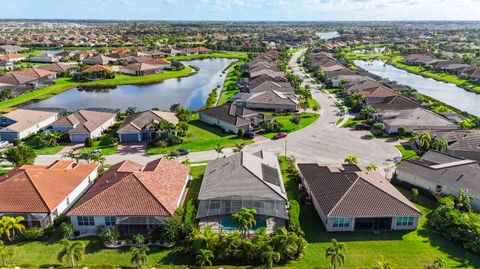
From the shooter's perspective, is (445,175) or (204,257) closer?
(204,257)

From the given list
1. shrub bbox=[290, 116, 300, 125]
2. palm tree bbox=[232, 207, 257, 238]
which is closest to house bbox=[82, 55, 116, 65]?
shrub bbox=[290, 116, 300, 125]

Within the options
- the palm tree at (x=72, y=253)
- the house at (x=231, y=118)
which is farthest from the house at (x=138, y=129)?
the palm tree at (x=72, y=253)

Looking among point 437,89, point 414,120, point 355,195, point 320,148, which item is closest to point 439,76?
point 437,89

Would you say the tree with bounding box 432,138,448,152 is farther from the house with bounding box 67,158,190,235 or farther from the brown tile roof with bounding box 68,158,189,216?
the house with bounding box 67,158,190,235

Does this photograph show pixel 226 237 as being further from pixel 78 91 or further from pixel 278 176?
pixel 78 91

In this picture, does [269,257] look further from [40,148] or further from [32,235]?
[40,148]

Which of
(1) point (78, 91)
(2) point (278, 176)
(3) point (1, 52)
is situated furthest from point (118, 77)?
(2) point (278, 176)
